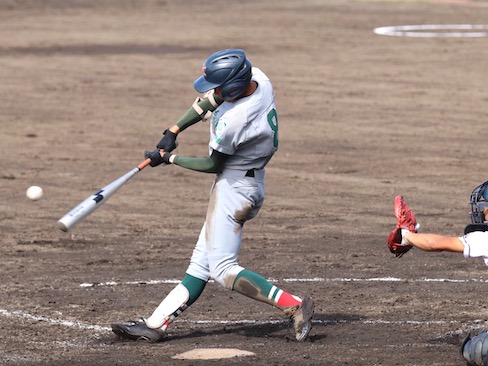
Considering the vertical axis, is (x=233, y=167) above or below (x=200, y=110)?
below

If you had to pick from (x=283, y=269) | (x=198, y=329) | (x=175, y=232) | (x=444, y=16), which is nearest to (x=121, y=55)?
(x=444, y=16)

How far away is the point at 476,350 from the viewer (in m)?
7.68

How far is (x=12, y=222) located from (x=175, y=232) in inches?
75.1

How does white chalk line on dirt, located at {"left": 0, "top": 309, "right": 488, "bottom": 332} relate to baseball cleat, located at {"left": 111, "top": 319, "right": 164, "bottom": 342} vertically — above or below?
below

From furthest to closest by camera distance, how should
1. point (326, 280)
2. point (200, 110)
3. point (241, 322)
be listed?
1. point (326, 280)
2. point (241, 322)
3. point (200, 110)

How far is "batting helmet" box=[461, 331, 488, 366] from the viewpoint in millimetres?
7652

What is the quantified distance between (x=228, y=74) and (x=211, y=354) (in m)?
1.93

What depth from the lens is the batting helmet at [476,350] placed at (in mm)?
7652

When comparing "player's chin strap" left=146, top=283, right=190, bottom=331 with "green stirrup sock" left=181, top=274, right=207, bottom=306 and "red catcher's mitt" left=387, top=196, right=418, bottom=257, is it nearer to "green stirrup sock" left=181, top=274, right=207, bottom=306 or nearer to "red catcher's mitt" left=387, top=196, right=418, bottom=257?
"green stirrup sock" left=181, top=274, right=207, bottom=306

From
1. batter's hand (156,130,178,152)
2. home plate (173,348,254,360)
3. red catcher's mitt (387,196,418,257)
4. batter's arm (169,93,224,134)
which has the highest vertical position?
batter's arm (169,93,224,134)

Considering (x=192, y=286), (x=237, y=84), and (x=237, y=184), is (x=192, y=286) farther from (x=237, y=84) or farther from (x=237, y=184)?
(x=237, y=84)

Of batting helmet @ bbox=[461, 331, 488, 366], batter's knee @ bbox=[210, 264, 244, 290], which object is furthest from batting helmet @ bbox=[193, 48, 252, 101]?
batting helmet @ bbox=[461, 331, 488, 366]

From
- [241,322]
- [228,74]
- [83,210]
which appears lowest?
[241,322]

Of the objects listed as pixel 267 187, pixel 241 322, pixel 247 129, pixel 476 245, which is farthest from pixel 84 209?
pixel 267 187
